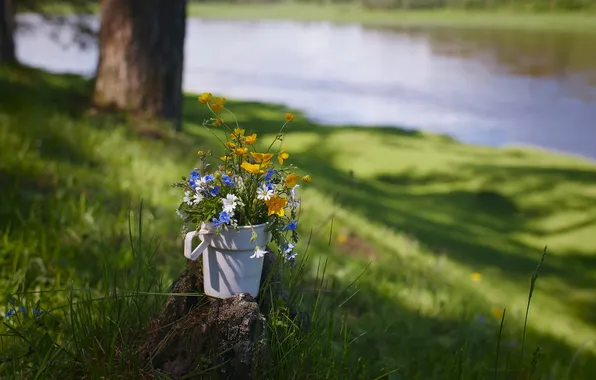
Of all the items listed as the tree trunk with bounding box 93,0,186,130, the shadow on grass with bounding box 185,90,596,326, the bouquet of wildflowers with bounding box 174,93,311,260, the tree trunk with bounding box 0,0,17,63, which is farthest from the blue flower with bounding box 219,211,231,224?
the tree trunk with bounding box 0,0,17,63

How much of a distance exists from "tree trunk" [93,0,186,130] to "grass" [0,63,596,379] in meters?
0.19

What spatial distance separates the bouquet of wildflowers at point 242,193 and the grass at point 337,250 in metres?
0.15

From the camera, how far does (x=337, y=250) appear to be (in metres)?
4.28

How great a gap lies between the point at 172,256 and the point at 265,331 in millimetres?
1597

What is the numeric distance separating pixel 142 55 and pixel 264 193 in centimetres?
338

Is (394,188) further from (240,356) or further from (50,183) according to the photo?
(240,356)

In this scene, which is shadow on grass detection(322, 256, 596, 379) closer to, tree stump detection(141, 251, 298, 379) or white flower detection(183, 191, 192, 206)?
tree stump detection(141, 251, 298, 379)

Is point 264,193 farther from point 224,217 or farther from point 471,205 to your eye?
point 471,205

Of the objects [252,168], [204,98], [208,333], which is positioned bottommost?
[208,333]

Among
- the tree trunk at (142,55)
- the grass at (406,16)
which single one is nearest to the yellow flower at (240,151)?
the tree trunk at (142,55)

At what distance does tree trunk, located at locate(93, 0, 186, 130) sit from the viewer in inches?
178

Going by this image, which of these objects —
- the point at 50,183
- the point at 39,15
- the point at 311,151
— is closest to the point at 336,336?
the point at 50,183

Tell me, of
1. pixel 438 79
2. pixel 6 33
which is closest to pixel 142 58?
pixel 6 33

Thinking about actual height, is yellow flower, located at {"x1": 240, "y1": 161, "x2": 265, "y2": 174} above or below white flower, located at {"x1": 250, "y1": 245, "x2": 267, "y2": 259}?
above
